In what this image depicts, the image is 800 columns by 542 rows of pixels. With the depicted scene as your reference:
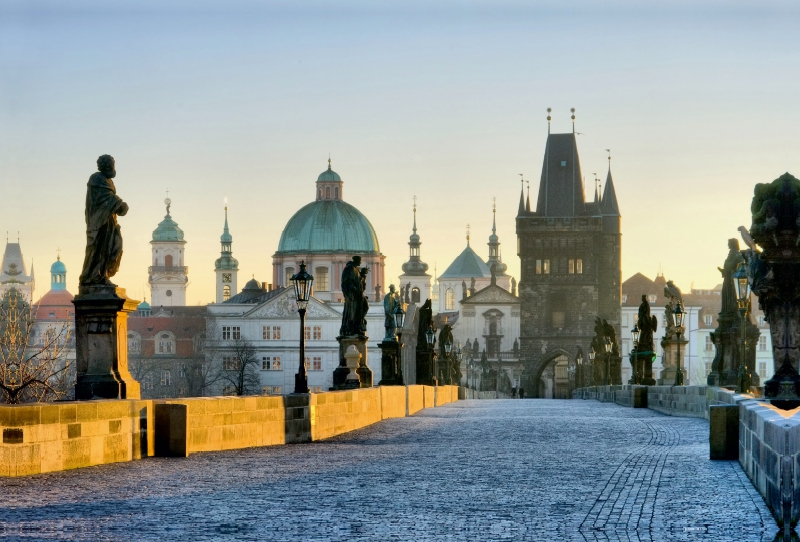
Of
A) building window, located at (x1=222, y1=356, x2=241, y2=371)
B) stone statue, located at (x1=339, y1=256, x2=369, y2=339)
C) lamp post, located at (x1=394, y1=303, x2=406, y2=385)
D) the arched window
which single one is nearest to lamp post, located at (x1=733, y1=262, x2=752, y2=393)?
stone statue, located at (x1=339, y1=256, x2=369, y2=339)

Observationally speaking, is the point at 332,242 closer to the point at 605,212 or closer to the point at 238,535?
the point at 605,212

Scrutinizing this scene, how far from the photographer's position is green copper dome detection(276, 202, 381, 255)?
160 meters

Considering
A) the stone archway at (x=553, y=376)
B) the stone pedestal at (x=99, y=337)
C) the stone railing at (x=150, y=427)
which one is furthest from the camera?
the stone archway at (x=553, y=376)

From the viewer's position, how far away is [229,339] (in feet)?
456

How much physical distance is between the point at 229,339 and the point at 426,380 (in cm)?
9168

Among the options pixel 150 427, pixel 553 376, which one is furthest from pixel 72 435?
pixel 553 376

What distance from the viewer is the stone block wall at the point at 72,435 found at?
13.4m

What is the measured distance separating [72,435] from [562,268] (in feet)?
419

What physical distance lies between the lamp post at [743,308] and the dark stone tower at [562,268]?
109 m

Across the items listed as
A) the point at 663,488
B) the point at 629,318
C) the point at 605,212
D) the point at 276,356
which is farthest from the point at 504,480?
the point at 629,318

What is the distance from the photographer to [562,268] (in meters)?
141

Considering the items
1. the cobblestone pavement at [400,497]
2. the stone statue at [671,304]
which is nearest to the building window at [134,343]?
the stone statue at [671,304]

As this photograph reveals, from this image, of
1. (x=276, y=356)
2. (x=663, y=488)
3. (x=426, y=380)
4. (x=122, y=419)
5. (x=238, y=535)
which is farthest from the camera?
(x=276, y=356)

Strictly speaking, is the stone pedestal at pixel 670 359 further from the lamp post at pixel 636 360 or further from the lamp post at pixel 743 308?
the lamp post at pixel 743 308
